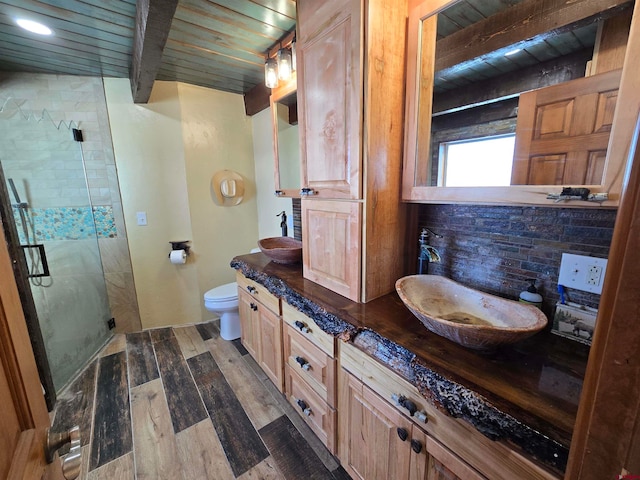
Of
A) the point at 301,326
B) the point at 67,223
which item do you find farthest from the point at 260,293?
the point at 67,223

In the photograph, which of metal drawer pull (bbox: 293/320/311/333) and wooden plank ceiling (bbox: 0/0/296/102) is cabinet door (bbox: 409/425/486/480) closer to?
metal drawer pull (bbox: 293/320/311/333)

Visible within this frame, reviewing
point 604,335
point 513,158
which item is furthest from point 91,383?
point 513,158

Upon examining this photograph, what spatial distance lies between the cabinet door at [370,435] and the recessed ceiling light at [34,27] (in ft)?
8.13

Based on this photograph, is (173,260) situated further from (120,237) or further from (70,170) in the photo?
(70,170)

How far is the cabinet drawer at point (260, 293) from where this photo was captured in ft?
5.23

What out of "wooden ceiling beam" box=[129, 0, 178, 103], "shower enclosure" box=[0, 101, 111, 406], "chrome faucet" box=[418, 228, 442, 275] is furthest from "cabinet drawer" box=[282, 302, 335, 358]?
"shower enclosure" box=[0, 101, 111, 406]

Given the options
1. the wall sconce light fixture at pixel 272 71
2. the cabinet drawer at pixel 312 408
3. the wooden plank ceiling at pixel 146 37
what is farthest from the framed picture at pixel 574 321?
the wall sconce light fixture at pixel 272 71

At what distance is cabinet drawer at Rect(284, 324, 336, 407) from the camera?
1.22 meters

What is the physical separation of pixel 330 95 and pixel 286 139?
2.79 feet

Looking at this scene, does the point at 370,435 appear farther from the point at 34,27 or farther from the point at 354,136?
the point at 34,27

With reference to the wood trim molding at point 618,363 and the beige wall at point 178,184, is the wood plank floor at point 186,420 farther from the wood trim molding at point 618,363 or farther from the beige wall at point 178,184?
the wood trim molding at point 618,363

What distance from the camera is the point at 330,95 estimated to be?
1.20 metres

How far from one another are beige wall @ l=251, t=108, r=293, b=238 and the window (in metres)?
1.54

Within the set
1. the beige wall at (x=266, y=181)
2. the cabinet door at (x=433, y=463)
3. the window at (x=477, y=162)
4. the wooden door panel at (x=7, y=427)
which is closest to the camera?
the wooden door panel at (x=7, y=427)
